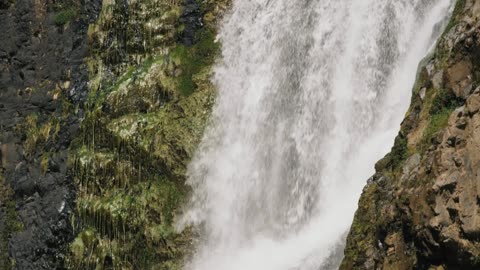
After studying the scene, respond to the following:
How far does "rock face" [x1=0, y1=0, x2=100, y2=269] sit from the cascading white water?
3.96 m

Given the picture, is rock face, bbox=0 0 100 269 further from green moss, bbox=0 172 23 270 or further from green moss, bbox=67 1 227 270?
green moss, bbox=67 1 227 270

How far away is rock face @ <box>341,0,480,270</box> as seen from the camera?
795 centimetres

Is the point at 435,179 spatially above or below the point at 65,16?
below

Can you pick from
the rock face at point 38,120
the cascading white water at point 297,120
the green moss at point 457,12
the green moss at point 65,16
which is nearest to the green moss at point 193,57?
the cascading white water at point 297,120

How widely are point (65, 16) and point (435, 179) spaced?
571 inches

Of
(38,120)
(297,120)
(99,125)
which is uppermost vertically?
(38,120)

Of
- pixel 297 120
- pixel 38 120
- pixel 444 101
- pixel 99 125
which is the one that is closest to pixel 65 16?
pixel 38 120

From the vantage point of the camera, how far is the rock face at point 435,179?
26.1ft

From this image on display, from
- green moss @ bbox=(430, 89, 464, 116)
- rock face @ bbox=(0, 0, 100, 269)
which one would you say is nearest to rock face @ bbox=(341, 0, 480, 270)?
green moss @ bbox=(430, 89, 464, 116)

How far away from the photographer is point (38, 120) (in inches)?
778

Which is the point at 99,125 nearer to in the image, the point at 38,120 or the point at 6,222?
the point at 38,120

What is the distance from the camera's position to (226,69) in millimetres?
18312

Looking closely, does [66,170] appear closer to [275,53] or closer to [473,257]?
[275,53]

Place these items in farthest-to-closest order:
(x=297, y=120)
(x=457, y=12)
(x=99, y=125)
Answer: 1. (x=99, y=125)
2. (x=297, y=120)
3. (x=457, y=12)
